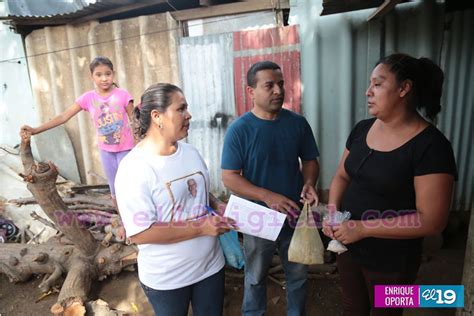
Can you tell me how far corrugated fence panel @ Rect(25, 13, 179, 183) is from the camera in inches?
181

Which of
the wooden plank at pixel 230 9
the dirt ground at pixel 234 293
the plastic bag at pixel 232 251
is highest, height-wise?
the wooden plank at pixel 230 9

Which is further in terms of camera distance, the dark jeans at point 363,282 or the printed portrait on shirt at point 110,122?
the printed portrait on shirt at point 110,122

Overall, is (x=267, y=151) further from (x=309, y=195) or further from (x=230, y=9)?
(x=230, y=9)

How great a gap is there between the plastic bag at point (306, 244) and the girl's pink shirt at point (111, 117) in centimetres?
238

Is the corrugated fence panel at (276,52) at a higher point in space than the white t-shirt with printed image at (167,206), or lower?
higher

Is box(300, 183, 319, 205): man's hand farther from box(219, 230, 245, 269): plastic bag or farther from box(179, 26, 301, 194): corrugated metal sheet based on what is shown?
box(179, 26, 301, 194): corrugated metal sheet

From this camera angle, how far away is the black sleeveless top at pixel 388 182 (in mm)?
1612

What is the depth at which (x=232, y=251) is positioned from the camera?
12.1 feet

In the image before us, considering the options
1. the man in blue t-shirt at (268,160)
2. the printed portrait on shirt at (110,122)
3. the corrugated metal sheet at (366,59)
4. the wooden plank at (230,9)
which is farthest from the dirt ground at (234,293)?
the wooden plank at (230,9)

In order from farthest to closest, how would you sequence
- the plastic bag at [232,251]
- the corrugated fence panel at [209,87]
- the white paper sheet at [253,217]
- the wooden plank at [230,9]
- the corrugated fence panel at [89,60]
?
the corrugated fence panel at [89,60], the corrugated fence panel at [209,87], the wooden plank at [230,9], the plastic bag at [232,251], the white paper sheet at [253,217]

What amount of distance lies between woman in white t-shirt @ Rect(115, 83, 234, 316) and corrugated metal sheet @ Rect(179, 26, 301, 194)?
2.61m

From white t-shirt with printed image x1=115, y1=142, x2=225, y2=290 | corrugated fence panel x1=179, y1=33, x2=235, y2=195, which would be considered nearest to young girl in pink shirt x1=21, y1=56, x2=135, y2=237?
corrugated fence panel x1=179, y1=33, x2=235, y2=195

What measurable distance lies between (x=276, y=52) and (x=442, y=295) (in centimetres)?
302

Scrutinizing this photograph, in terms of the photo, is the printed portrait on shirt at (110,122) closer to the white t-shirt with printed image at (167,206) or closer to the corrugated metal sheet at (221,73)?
the corrugated metal sheet at (221,73)
